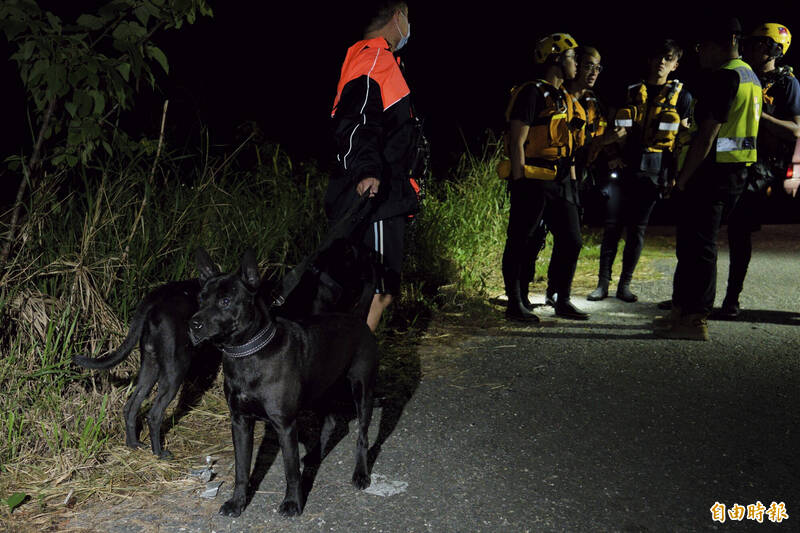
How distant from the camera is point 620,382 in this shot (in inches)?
182

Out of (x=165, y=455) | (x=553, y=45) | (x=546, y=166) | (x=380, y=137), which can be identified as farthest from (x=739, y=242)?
(x=165, y=455)

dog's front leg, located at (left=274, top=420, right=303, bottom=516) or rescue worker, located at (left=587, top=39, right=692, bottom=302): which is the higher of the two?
rescue worker, located at (left=587, top=39, right=692, bottom=302)

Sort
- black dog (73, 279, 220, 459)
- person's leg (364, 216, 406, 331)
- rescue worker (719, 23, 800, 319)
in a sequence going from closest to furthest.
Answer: black dog (73, 279, 220, 459)
person's leg (364, 216, 406, 331)
rescue worker (719, 23, 800, 319)

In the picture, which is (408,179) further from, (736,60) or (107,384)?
(736,60)

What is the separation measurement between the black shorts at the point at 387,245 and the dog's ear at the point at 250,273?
134 centimetres

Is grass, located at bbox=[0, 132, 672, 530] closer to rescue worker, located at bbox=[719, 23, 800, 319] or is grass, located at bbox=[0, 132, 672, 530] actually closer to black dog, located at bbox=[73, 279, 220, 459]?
black dog, located at bbox=[73, 279, 220, 459]

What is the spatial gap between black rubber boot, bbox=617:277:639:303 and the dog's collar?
5112 millimetres

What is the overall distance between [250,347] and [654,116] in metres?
5.26

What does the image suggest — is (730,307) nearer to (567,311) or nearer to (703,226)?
(703,226)

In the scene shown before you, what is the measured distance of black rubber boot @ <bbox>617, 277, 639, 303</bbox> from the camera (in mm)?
7102

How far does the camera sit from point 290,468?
2893mm


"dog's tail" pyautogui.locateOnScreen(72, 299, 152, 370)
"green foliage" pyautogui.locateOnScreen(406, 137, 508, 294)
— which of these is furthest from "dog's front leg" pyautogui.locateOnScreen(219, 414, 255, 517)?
"green foliage" pyautogui.locateOnScreen(406, 137, 508, 294)

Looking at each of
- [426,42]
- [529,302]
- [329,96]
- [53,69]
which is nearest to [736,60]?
[529,302]

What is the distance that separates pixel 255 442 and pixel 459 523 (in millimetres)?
1283
